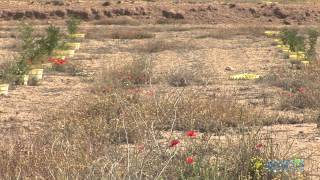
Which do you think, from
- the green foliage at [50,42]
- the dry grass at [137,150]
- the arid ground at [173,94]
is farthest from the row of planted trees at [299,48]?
the dry grass at [137,150]

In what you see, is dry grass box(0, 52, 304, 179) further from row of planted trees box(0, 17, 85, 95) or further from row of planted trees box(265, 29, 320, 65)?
row of planted trees box(265, 29, 320, 65)

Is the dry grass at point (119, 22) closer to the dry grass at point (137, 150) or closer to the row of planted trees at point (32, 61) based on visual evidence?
the row of planted trees at point (32, 61)

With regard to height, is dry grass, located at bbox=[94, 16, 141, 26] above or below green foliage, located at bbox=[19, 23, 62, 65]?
below

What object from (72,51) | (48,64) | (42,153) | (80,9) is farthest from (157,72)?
(80,9)

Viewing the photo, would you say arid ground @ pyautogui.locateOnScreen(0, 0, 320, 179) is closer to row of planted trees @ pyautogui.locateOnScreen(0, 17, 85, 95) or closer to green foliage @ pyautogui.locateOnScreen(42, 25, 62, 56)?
row of planted trees @ pyautogui.locateOnScreen(0, 17, 85, 95)

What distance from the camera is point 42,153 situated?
14.7 feet

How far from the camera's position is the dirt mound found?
1430 inches

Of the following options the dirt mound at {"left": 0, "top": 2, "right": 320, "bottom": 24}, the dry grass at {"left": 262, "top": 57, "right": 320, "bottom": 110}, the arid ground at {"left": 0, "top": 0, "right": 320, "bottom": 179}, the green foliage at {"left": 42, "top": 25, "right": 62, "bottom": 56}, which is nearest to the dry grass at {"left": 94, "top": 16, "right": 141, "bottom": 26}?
the arid ground at {"left": 0, "top": 0, "right": 320, "bottom": 179}

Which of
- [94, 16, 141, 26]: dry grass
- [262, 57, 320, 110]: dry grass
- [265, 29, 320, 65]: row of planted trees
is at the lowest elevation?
[94, 16, 141, 26]: dry grass

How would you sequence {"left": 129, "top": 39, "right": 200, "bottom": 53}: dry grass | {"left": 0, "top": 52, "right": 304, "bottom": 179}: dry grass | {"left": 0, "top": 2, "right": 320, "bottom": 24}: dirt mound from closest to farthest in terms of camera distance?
{"left": 0, "top": 52, "right": 304, "bottom": 179}: dry grass, {"left": 129, "top": 39, "right": 200, "bottom": 53}: dry grass, {"left": 0, "top": 2, "right": 320, "bottom": 24}: dirt mound

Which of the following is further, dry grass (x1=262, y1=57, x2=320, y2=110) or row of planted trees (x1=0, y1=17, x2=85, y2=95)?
row of planted trees (x1=0, y1=17, x2=85, y2=95)

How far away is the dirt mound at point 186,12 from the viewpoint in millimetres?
36312

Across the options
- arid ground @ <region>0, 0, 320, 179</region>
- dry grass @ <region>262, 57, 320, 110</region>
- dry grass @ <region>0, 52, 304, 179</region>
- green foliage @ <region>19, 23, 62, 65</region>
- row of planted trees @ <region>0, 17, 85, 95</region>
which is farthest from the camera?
green foliage @ <region>19, 23, 62, 65</region>

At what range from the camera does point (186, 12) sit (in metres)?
36.8
